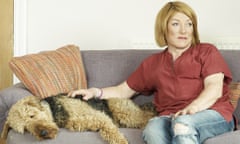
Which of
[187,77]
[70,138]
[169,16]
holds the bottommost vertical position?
[70,138]

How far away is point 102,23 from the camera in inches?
124

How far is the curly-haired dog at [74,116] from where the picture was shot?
6.12ft

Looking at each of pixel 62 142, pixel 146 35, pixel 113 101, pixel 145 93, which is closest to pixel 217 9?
pixel 146 35

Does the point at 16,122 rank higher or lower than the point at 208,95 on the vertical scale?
lower

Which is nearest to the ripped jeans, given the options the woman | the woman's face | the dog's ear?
the woman

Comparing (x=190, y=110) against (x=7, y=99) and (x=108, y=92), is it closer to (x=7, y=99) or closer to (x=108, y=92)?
(x=108, y=92)

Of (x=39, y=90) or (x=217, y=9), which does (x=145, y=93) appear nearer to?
(x=39, y=90)

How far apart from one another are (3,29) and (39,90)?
1.05m

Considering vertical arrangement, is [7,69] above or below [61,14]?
below

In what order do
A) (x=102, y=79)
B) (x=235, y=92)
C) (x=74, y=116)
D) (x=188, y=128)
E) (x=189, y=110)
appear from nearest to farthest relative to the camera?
(x=188, y=128) → (x=189, y=110) → (x=74, y=116) → (x=235, y=92) → (x=102, y=79)

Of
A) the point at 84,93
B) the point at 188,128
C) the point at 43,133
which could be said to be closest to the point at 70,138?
the point at 43,133

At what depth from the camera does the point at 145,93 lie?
240cm

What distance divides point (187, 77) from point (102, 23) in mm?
1230

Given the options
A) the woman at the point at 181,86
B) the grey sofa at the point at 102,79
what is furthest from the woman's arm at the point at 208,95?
the grey sofa at the point at 102,79
